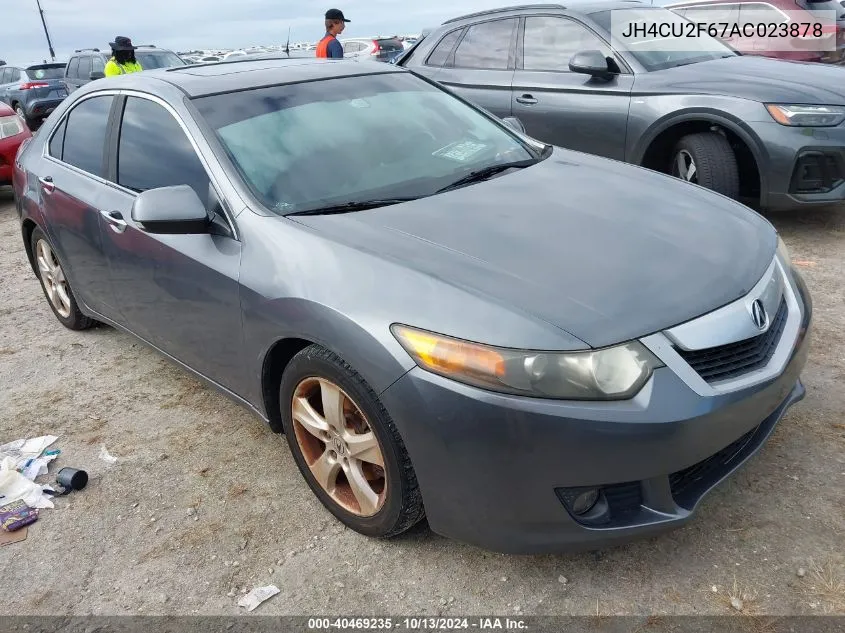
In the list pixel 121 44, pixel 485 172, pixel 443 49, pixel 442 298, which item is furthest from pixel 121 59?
pixel 442 298

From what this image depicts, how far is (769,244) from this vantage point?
2.62 meters

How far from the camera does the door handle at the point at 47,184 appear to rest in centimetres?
393

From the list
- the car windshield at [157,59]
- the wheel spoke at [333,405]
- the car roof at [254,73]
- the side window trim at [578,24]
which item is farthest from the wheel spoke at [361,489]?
the car windshield at [157,59]

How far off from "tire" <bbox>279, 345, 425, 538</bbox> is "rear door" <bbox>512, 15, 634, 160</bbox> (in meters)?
3.83

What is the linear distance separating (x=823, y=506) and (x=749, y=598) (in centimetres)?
55

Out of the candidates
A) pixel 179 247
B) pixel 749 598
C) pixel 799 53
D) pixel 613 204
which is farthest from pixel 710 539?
pixel 799 53

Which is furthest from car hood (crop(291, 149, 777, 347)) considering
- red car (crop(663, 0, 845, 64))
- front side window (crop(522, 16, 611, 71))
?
red car (crop(663, 0, 845, 64))

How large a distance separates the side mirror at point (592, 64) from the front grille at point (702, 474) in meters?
3.83

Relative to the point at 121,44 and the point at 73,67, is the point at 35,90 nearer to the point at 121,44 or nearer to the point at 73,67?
the point at 73,67

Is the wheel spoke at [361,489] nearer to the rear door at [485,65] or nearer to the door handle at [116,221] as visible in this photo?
the door handle at [116,221]

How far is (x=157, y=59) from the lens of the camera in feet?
42.8

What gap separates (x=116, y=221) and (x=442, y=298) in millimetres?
1879

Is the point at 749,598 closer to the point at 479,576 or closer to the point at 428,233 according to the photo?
the point at 479,576

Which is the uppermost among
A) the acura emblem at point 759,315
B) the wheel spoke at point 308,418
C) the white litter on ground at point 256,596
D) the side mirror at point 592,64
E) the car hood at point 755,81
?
the side mirror at point 592,64
